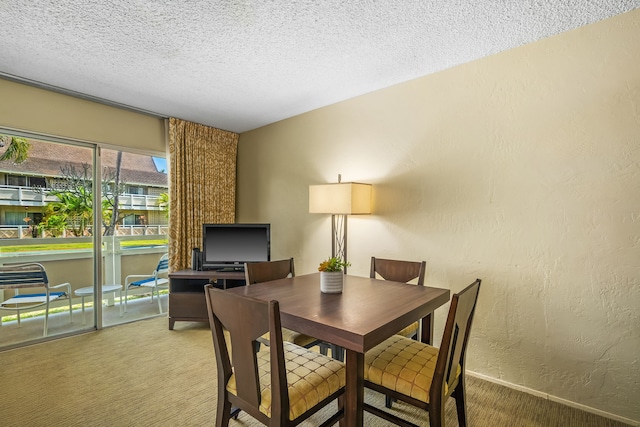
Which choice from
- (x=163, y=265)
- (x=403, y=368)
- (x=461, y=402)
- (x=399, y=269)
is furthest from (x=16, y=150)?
(x=461, y=402)

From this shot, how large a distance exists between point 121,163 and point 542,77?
161 inches

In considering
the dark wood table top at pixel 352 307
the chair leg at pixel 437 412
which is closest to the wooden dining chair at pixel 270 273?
the dark wood table top at pixel 352 307

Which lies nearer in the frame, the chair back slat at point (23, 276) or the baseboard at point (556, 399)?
the baseboard at point (556, 399)

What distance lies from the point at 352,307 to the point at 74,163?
3370 mm

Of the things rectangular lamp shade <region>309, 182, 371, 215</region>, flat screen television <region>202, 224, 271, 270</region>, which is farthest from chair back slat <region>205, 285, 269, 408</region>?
flat screen television <region>202, 224, 271, 270</region>

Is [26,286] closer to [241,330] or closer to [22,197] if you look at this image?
[22,197]

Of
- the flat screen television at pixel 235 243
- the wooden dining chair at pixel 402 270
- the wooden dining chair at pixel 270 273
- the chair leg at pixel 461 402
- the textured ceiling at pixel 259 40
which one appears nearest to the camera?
the chair leg at pixel 461 402

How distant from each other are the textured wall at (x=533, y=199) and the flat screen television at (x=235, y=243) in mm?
1222

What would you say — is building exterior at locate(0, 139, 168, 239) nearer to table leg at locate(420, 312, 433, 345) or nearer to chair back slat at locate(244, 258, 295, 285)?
chair back slat at locate(244, 258, 295, 285)

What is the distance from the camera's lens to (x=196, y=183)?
4086 mm

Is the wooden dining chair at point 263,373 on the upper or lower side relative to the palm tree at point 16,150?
lower

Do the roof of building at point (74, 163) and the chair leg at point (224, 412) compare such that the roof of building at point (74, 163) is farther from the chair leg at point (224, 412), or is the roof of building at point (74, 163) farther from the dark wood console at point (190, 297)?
the chair leg at point (224, 412)

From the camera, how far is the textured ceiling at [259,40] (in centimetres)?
189

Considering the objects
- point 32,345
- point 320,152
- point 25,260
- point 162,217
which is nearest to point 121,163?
point 162,217
